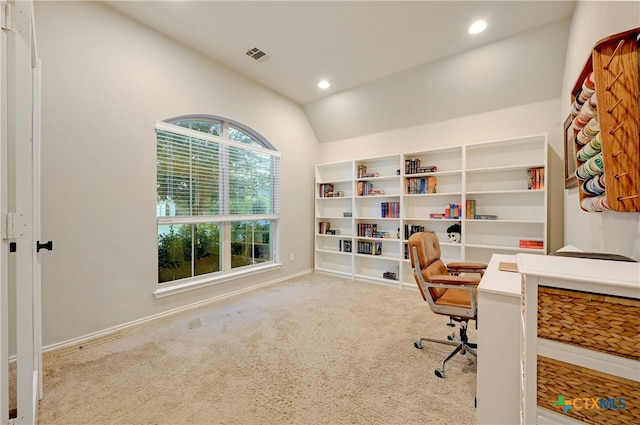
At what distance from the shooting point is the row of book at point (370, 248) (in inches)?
168

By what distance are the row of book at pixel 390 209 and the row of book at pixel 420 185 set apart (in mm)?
284

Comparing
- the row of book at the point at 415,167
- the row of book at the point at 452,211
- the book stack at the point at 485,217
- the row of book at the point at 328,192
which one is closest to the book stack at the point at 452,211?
the row of book at the point at 452,211

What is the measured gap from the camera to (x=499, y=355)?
1281 millimetres

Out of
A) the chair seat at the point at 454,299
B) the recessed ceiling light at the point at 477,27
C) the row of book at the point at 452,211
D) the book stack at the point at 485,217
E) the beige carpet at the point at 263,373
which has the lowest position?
the beige carpet at the point at 263,373

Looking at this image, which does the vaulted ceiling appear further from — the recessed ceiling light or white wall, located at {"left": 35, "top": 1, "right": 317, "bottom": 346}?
white wall, located at {"left": 35, "top": 1, "right": 317, "bottom": 346}

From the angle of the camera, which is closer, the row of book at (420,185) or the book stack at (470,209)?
the book stack at (470,209)

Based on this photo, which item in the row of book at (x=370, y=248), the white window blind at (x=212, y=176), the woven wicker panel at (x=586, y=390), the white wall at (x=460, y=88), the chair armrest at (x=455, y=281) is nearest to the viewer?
the woven wicker panel at (x=586, y=390)

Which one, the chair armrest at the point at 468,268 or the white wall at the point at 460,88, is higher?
the white wall at the point at 460,88

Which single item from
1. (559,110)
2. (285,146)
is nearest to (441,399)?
(559,110)

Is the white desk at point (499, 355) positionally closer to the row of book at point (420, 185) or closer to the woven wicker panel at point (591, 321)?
the woven wicker panel at point (591, 321)

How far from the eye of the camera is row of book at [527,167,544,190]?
3.02 metres

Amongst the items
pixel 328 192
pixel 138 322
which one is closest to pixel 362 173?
pixel 328 192

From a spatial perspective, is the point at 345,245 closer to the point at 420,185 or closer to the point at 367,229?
the point at 367,229

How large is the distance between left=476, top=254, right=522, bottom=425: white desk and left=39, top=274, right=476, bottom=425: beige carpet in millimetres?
251
